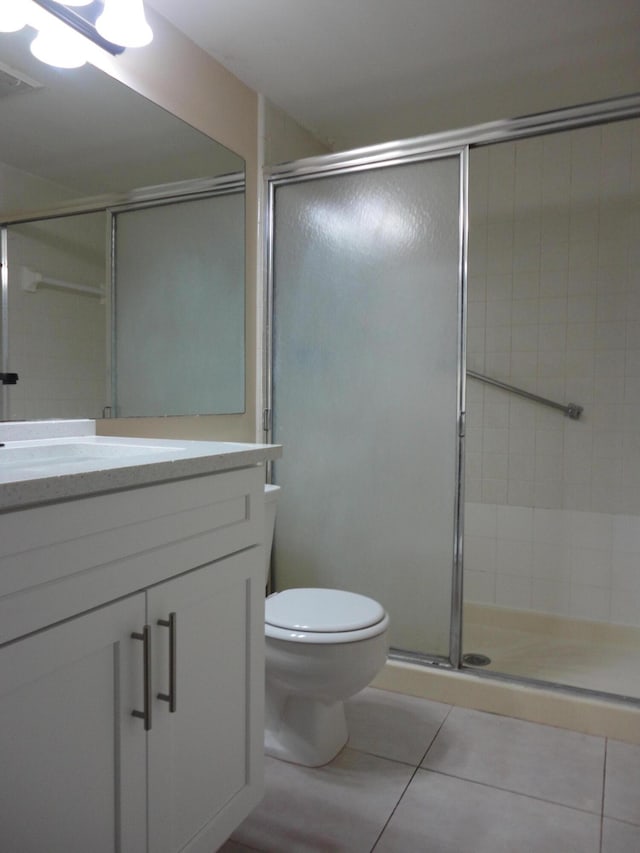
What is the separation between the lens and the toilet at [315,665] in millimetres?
1647

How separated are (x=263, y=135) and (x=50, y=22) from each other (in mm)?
1014

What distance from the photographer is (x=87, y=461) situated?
51.4 inches

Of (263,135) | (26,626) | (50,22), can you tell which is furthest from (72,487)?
(263,135)

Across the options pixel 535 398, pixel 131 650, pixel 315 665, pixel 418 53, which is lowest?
pixel 315 665

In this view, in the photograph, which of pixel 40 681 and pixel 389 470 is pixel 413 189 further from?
pixel 40 681

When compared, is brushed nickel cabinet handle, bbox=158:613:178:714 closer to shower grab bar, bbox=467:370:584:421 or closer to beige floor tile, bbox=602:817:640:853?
beige floor tile, bbox=602:817:640:853

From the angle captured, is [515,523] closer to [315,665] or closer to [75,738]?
[315,665]

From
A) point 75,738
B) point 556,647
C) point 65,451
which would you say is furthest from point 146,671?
point 556,647

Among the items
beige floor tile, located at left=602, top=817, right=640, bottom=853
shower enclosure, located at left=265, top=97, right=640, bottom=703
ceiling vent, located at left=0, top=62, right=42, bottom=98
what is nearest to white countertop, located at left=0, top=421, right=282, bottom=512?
ceiling vent, located at left=0, top=62, right=42, bottom=98

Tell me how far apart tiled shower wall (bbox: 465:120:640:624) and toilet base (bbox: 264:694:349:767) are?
1.31 metres

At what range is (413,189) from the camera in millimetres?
2176

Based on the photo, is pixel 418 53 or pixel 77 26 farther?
pixel 418 53

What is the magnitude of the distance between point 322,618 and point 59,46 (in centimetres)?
165

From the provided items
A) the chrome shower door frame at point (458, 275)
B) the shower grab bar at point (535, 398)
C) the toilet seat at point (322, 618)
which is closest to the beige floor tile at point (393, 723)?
the chrome shower door frame at point (458, 275)
